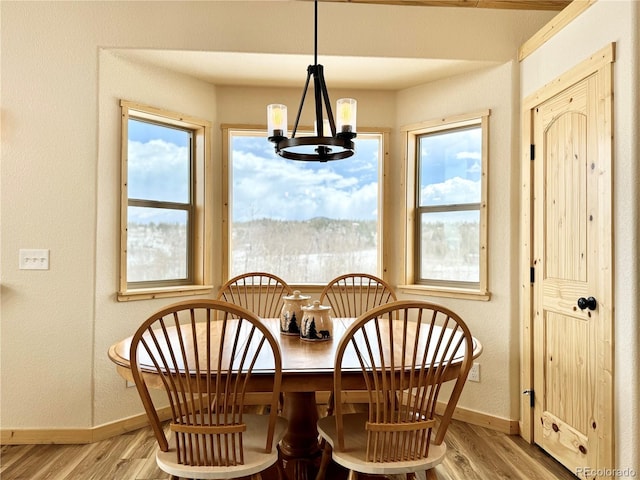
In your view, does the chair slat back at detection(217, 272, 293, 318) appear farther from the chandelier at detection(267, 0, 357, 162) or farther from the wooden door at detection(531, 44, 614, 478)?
the wooden door at detection(531, 44, 614, 478)

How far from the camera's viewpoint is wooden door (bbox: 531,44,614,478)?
2098 millimetres

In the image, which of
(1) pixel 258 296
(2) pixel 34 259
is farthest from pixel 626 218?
(2) pixel 34 259

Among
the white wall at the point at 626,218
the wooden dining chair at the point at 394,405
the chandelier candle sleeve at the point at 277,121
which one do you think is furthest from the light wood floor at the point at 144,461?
the chandelier candle sleeve at the point at 277,121

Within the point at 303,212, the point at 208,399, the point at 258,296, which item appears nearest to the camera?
the point at 208,399

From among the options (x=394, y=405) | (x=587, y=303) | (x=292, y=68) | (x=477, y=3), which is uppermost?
(x=477, y=3)

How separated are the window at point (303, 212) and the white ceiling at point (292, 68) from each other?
0.43 metres

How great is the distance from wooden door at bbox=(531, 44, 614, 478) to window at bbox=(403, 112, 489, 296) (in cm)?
49

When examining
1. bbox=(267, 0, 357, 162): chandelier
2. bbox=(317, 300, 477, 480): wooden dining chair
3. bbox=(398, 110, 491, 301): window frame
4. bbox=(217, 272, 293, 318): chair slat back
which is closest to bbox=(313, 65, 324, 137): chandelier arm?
bbox=(267, 0, 357, 162): chandelier

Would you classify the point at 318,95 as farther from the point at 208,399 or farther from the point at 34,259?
the point at 34,259

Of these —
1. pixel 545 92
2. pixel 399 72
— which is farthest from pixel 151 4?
pixel 545 92

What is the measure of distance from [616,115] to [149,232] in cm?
290

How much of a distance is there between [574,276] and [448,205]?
1210 mm

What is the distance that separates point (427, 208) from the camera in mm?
3527

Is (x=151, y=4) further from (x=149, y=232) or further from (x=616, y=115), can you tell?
(x=616, y=115)
